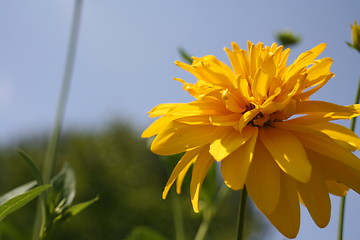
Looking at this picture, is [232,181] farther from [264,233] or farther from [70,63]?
[264,233]

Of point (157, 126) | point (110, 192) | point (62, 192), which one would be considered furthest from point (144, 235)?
point (110, 192)

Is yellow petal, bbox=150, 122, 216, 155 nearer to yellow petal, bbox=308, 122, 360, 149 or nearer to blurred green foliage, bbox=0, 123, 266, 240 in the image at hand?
yellow petal, bbox=308, 122, 360, 149

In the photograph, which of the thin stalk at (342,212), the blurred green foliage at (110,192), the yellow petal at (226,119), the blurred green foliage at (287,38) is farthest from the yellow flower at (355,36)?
the blurred green foliage at (110,192)

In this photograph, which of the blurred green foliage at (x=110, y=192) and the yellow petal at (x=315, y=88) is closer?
the yellow petal at (x=315, y=88)

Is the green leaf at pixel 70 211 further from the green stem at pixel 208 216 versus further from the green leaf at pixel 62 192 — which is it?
the green stem at pixel 208 216

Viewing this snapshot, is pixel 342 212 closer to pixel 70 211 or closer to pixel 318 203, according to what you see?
pixel 318 203

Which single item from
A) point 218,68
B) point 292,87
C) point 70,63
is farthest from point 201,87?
point 70,63

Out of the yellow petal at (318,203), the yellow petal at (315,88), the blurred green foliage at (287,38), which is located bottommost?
the yellow petal at (318,203)
